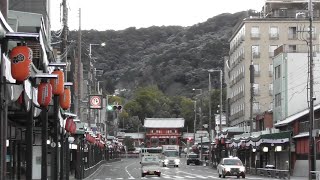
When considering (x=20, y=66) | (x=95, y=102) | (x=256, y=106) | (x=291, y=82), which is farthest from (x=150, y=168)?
(x=256, y=106)

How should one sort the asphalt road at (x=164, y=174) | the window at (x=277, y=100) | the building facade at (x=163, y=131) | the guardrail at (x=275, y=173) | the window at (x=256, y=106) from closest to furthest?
the guardrail at (x=275, y=173) < the asphalt road at (x=164, y=174) < the window at (x=277, y=100) < the window at (x=256, y=106) < the building facade at (x=163, y=131)

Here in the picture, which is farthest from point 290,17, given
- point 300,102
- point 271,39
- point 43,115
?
point 43,115

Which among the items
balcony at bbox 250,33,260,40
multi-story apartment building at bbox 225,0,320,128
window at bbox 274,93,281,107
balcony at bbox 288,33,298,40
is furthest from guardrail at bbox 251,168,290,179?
balcony at bbox 288,33,298,40

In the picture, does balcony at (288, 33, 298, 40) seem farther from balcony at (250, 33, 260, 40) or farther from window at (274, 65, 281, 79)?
window at (274, 65, 281, 79)

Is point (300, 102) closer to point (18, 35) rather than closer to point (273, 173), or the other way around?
point (273, 173)

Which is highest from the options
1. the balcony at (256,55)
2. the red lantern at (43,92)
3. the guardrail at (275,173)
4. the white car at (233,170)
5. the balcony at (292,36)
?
the balcony at (292,36)

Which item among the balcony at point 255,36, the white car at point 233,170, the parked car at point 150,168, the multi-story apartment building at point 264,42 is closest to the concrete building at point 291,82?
the parked car at point 150,168

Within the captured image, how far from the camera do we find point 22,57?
16234 mm

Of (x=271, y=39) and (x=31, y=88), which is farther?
(x=271, y=39)

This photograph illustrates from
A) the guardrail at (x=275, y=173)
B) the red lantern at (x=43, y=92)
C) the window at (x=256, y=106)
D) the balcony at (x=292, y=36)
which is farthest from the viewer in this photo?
the balcony at (x=292, y=36)

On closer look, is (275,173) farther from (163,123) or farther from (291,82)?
(163,123)

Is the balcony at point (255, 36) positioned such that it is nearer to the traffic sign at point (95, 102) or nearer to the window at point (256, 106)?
the window at point (256, 106)

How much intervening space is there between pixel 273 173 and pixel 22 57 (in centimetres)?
4495

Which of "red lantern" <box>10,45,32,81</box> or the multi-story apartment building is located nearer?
"red lantern" <box>10,45,32,81</box>
